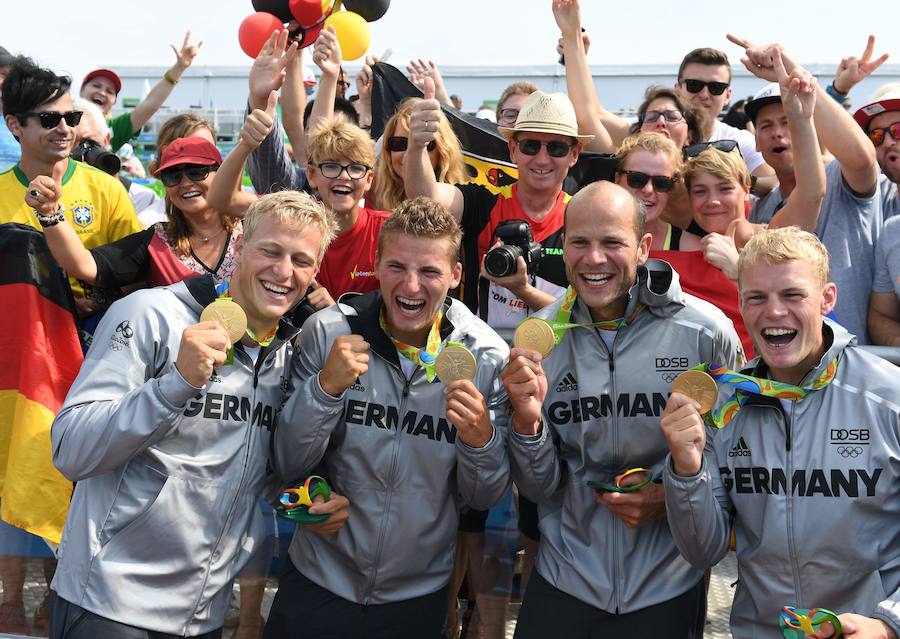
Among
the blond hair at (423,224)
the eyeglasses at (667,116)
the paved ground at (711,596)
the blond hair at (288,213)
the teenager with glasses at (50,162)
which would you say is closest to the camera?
the blond hair at (288,213)

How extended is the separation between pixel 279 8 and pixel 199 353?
12.6ft

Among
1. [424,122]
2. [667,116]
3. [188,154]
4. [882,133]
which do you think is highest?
[667,116]

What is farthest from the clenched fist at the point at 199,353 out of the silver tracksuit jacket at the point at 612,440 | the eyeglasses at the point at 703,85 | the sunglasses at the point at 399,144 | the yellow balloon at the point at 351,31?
the eyeglasses at the point at 703,85

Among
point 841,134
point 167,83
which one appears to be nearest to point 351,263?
point 841,134

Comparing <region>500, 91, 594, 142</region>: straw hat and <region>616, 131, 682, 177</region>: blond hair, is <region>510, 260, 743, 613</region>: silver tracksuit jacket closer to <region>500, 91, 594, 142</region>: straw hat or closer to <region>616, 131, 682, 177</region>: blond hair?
<region>616, 131, 682, 177</region>: blond hair

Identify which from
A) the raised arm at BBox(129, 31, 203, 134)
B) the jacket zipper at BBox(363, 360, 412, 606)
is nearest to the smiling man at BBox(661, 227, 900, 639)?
the jacket zipper at BBox(363, 360, 412, 606)

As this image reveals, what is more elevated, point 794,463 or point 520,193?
point 520,193

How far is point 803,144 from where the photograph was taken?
13.4ft

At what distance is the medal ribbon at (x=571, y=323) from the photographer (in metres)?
3.47

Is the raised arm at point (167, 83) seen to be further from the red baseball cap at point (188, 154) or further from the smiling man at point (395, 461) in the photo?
the smiling man at point (395, 461)

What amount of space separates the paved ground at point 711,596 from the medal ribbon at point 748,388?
0.97 m

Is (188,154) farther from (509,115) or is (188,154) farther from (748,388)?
(748,388)

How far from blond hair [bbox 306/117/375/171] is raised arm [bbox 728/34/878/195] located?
185 cm

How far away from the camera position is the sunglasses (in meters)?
4.95
